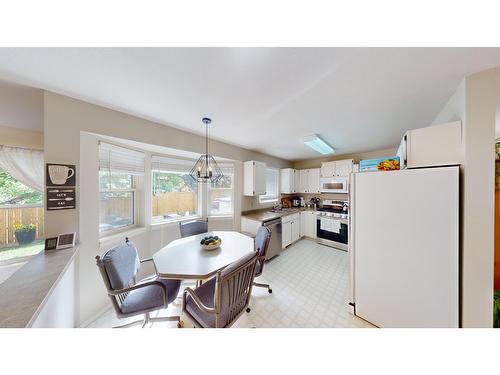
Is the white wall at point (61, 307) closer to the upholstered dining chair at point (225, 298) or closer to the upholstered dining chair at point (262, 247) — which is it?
the upholstered dining chair at point (225, 298)

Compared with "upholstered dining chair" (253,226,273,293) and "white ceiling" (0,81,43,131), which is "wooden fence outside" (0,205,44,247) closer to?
"white ceiling" (0,81,43,131)

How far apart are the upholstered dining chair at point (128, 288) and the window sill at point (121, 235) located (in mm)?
462

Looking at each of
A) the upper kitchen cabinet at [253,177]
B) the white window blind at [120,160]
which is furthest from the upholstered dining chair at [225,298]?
the upper kitchen cabinet at [253,177]

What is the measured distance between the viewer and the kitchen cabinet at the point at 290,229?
3042mm

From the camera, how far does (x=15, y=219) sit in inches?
61.6

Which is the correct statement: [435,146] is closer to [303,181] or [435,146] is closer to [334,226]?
[334,226]

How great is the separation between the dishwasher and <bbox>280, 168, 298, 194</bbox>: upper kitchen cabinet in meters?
1.30

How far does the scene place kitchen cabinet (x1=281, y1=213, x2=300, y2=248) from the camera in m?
3.04

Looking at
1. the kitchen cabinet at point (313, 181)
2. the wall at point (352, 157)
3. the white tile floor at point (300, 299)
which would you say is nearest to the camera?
the white tile floor at point (300, 299)

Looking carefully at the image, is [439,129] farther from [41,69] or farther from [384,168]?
[41,69]

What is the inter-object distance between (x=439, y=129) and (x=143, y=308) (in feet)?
9.42
